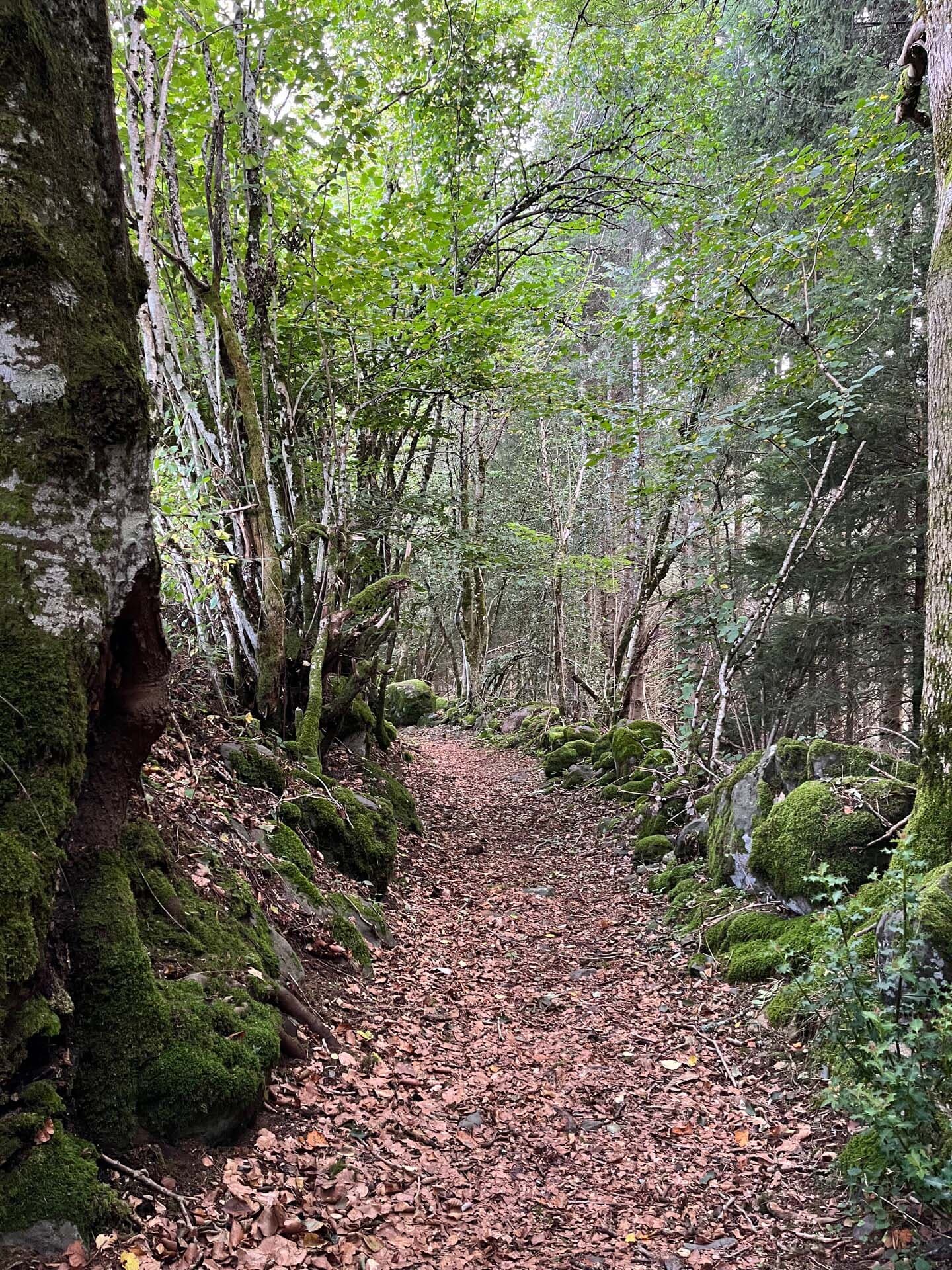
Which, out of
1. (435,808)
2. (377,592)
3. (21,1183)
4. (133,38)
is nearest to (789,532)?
(377,592)

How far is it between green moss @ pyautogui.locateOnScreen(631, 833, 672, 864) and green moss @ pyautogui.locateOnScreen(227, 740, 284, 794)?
14.3 ft

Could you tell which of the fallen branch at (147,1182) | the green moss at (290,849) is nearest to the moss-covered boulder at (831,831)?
the green moss at (290,849)

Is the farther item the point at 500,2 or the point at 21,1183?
the point at 500,2

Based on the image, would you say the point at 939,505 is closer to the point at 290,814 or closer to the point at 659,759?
the point at 290,814

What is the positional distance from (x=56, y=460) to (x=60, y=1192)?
2.30 metres

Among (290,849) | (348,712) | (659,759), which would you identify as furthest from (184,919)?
(659,759)

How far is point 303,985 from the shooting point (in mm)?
4102

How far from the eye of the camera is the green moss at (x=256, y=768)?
5.31 m

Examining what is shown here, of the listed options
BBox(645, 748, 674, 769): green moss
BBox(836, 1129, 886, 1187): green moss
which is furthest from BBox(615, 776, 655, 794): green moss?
BBox(836, 1129, 886, 1187): green moss

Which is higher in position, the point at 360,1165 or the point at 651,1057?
the point at 360,1165

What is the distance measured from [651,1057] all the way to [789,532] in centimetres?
646

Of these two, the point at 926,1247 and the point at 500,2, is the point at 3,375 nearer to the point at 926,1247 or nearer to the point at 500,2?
the point at 926,1247

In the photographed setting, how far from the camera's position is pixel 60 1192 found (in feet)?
6.62

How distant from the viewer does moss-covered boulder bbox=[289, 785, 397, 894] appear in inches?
232
